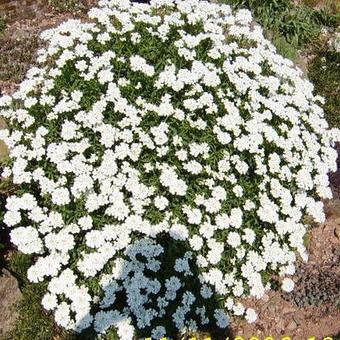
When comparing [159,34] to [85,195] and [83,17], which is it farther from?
[83,17]

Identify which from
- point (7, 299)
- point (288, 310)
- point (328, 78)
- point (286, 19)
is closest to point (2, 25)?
point (286, 19)

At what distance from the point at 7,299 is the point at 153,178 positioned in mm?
2180

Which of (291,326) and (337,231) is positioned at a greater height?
(337,231)

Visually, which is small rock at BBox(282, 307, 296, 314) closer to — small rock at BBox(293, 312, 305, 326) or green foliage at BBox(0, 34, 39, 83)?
small rock at BBox(293, 312, 305, 326)

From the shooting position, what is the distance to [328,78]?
11.4 metres

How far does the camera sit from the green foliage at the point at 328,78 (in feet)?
34.8

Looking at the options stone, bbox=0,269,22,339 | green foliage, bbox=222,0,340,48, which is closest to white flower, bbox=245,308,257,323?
stone, bbox=0,269,22,339

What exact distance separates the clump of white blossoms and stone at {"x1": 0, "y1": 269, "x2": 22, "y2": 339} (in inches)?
16.7

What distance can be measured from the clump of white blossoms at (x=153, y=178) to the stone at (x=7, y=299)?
425 millimetres

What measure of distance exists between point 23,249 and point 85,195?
2.74 feet

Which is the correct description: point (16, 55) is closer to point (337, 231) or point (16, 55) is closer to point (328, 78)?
point (328, 78)

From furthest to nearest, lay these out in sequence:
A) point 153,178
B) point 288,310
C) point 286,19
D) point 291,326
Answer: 1. point 286,19
2. point 288,310
3. point 291,326
4. point 153,178

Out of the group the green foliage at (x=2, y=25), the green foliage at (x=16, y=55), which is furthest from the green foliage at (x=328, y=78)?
the green foliage at (x=2, y=25)

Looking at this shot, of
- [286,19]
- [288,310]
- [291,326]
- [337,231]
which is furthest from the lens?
[286,19]
